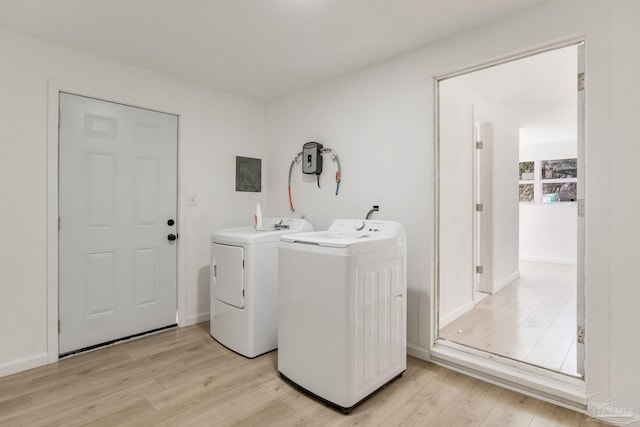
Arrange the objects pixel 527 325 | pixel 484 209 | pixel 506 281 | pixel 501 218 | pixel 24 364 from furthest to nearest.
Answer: pixel 506 281 → pixel 501 218 → pixel 484 209 → pixel 527 325 → pixel 24 364

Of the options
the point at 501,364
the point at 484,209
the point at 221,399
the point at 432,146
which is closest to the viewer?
the point at 221,399

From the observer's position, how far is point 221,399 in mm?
1837

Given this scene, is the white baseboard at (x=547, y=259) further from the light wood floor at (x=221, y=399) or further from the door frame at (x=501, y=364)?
the light wood floor at (x=221, y=399)

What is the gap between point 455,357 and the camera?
215 cm

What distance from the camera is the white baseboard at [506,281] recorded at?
3953 millimetres

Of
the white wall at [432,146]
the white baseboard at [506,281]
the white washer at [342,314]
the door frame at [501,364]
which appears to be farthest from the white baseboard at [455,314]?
the white washer at [342,314]

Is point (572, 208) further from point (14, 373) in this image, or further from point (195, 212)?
point (14, 373)

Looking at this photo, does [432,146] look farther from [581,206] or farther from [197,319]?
[197,319]

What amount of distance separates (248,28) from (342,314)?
6.30 feet

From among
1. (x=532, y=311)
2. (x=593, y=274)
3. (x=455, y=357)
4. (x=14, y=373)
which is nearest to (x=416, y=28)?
(x=593, y=274)

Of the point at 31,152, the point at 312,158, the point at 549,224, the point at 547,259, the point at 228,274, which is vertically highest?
the point at 312,158

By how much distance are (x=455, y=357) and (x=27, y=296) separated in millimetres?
2962

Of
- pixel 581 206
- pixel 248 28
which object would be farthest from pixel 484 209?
pixel 248 28

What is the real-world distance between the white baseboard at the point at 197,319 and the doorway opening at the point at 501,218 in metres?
2.16
